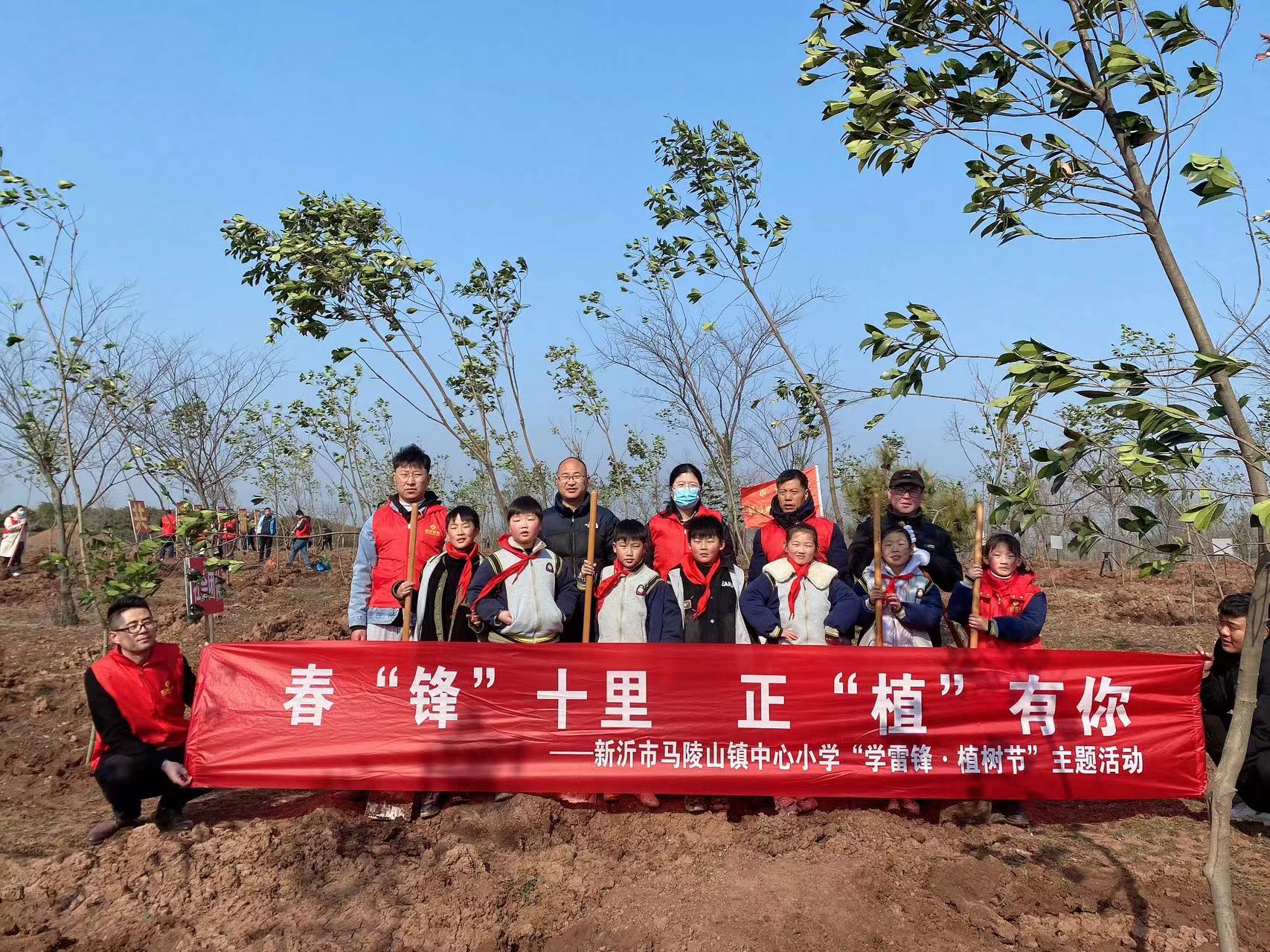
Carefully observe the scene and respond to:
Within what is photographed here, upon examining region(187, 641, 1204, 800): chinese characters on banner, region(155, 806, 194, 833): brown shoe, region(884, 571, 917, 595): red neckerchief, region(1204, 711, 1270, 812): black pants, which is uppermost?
region(884, 571, 917, 595): red neckerchief

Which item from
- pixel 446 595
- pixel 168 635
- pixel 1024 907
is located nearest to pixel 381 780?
pixel 446 595

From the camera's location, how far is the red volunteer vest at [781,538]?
500cm

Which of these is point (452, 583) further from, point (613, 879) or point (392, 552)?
point (613, 879)

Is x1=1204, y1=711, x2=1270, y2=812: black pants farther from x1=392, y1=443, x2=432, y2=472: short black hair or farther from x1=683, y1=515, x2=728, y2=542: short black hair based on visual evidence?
x1=392, y1=443, x2=432, y2=472: short black hair

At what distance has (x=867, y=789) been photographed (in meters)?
4.44

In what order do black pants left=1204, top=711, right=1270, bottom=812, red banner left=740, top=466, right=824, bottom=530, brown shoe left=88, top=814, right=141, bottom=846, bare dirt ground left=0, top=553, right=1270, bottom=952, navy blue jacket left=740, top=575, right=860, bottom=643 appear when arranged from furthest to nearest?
red banner left=740, top=466, right=824, bottom=530, navy blue jacket left=740, top=575, right=860, bottom=643, black pants left=1204, top=711, right=1270, bottom=812, brown shoe left=88, top=814, right=141, bottom=846, bare dirt ground left=0, top=553, right=1270, bottom=952

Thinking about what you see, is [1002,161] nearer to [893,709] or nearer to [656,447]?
[893,709]

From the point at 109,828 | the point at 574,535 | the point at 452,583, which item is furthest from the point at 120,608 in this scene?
the point at 574,535

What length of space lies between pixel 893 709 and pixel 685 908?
158cm

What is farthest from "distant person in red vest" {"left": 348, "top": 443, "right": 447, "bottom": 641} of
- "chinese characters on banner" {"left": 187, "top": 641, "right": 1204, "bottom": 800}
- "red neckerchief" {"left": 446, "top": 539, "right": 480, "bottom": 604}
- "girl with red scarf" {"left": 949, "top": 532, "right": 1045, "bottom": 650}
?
"girl with red scarf" {"left": 949, "top": 532, "right": 1045, "bottom": 650}

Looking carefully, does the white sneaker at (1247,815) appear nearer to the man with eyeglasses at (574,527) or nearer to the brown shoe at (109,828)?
the man with eyeglasses at (574,527)

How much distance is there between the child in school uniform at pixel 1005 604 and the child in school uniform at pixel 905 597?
8.5 inches

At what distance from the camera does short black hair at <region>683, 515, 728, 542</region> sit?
482 cm

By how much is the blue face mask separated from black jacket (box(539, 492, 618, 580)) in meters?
0.40
